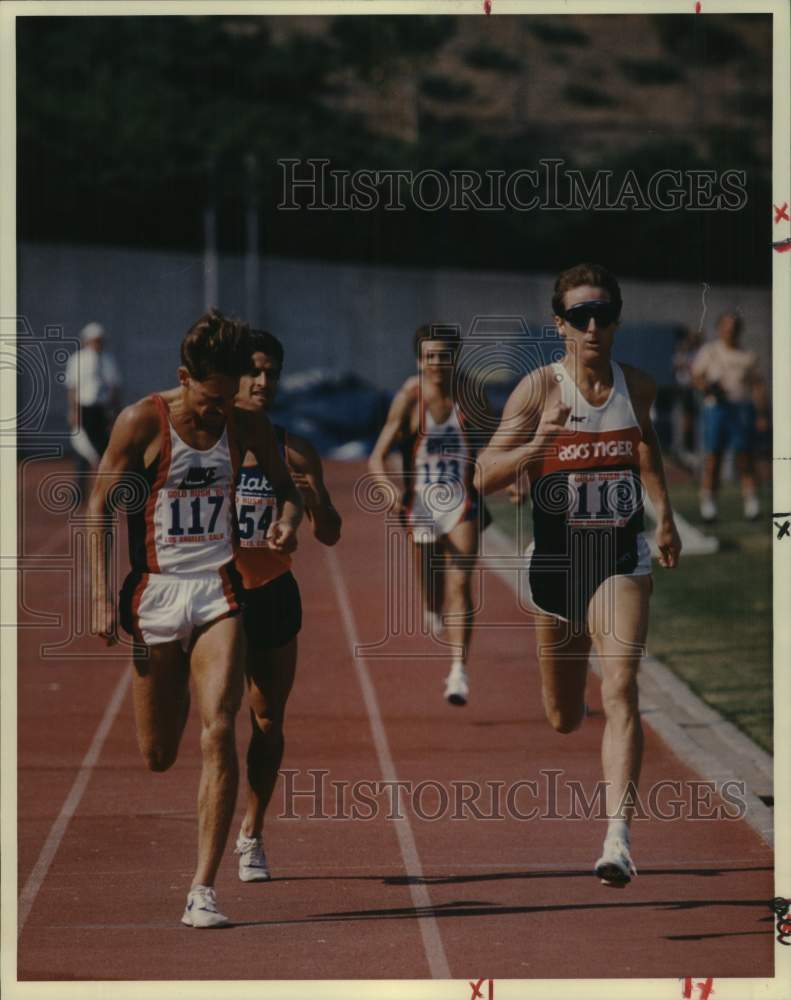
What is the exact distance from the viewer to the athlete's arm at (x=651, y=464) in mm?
6250

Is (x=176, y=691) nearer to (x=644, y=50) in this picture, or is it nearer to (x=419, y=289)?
(x=419, y=289)

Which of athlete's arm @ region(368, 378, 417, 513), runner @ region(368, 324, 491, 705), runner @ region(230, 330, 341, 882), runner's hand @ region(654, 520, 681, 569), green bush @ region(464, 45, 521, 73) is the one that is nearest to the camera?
runner's hand @ region(654, 520, 681, 569)

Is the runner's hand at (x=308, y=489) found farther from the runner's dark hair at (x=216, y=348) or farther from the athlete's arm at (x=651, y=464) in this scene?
the athlete's arm at (x=651, y=464)

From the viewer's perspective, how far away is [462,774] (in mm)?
8836

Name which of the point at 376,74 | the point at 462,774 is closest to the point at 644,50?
the point at 376,74

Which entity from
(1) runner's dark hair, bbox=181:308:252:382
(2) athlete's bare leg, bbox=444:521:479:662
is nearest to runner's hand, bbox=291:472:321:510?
(1) runner's dark hair, bbox=181:308:252:382

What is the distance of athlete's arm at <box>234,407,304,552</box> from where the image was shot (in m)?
5.98

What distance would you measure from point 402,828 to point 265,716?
1274mm

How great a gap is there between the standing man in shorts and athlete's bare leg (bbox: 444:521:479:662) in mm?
4176

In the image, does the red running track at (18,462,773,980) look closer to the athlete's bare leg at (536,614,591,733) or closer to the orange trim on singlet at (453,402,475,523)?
the athlete's bare leg at (536,614,591,733)

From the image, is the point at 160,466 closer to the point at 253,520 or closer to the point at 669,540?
the point at 253,520

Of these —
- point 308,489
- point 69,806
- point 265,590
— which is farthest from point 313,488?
point 69,806

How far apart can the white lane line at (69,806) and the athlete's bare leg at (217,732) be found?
671 millimetres

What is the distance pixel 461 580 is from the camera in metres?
10.2
